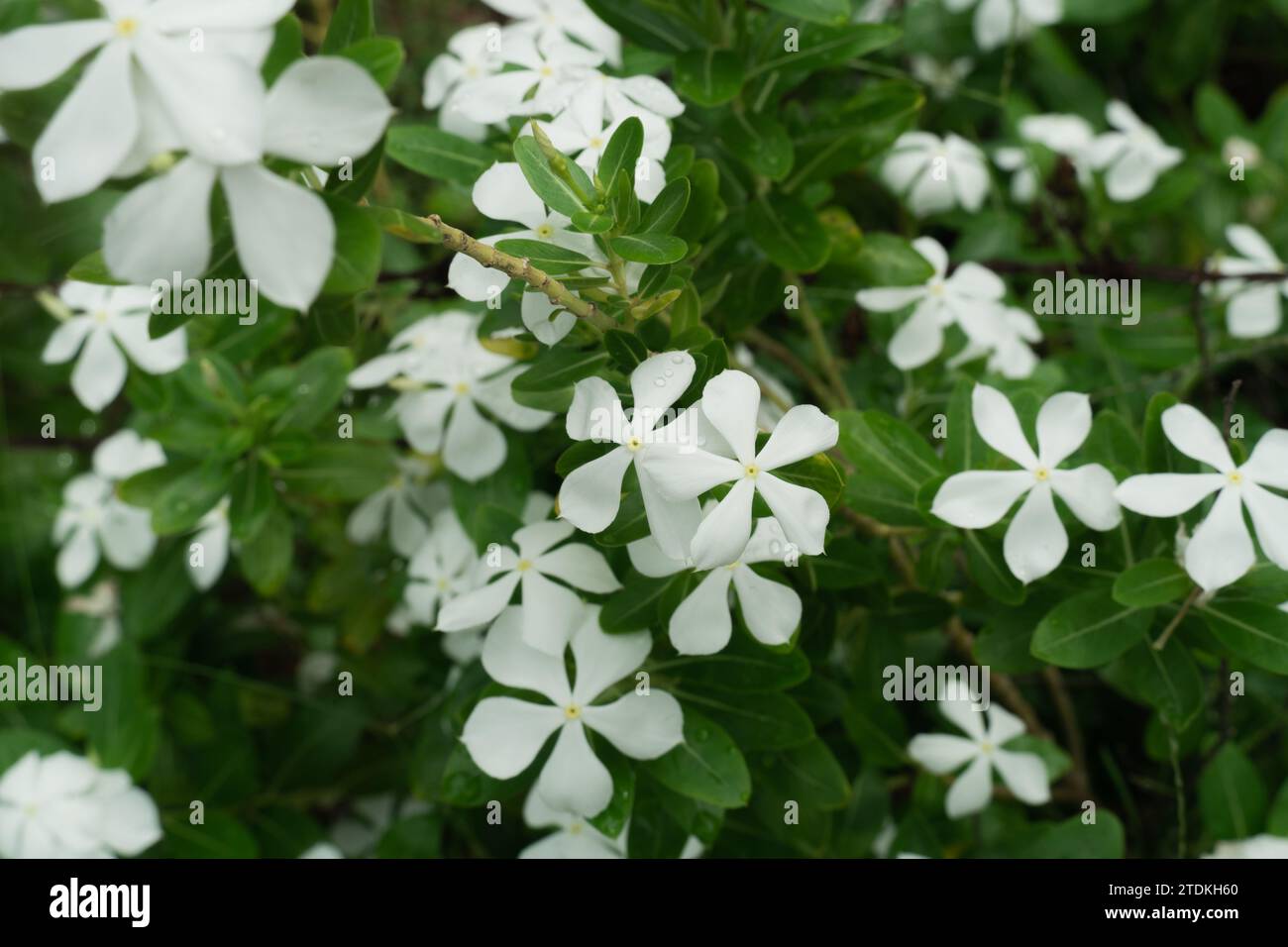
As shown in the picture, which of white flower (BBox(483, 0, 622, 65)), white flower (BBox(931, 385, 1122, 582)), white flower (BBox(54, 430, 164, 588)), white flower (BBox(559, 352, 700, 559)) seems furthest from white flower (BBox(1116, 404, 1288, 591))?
white flower (BBox(54, 430, 164, 588))

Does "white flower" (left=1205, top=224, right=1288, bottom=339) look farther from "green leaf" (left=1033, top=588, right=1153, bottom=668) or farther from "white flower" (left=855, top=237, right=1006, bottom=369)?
"green leaf" (left=1033, top=588, right=1153, bottom=668)

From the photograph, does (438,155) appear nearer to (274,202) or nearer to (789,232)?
(789,232)

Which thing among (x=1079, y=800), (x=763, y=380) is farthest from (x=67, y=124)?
(x=1079, y=800)

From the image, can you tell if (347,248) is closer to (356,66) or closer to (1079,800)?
(356,66)

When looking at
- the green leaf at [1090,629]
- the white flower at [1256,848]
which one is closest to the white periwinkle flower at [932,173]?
the green leaf at [1090,629]

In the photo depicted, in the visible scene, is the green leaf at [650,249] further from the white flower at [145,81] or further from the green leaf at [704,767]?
the green leaf at [704,767]
